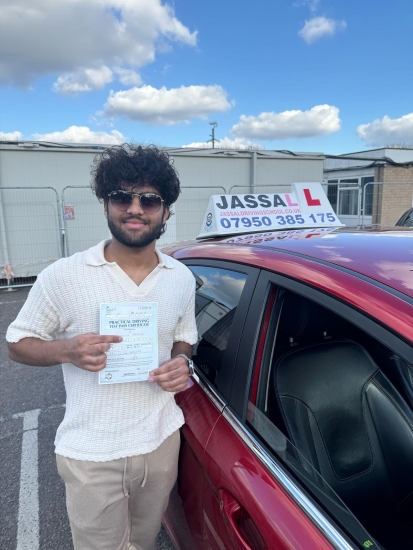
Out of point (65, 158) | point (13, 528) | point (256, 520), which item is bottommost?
point (13, 528)

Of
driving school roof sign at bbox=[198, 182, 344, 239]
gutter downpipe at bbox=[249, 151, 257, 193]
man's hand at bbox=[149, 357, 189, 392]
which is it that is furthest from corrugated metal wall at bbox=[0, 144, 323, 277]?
man's hand at bbox=[149, 357, 189, 392]

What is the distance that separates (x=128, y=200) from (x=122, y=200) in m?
0.02

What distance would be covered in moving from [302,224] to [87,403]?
1.99 m

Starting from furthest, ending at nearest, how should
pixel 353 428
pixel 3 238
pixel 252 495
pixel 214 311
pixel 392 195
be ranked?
pixel 392 195
pixel 3 238
pixel 214 311
pixel 353 428
pixel 252 495

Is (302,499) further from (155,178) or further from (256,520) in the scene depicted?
(155,178)

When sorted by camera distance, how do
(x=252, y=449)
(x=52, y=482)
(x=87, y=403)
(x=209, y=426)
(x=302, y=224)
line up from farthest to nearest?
(x=302, y=224)
(x=52, y=482)
(x=209, y=426)
(x=87, y=403)
(x=252, y=449)

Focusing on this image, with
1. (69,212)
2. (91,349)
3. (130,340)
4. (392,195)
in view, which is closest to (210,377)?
(130,340)

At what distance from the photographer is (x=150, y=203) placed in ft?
4.81

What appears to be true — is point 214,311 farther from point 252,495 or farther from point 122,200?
point 252,495

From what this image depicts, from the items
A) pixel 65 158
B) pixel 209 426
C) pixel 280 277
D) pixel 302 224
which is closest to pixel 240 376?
pixel 209 426

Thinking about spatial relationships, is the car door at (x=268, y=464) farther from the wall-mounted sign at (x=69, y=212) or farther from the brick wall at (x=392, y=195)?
the brick wall at (x=392, y=195)

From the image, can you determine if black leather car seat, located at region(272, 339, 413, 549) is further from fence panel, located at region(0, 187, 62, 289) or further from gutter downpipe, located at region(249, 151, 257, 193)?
gutter downpipe, located at region(249, 151, 257, 193)

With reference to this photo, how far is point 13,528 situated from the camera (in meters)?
2.21

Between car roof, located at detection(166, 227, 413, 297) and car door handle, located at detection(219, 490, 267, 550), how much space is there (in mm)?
788
